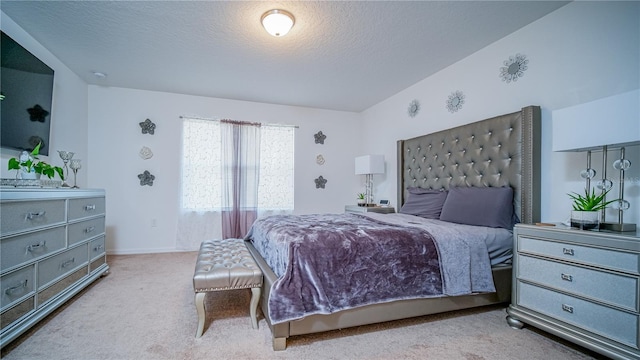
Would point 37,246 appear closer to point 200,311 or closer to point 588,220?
point 200,311

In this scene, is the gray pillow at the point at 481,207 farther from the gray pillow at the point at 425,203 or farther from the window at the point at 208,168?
the window at the point at 208,168

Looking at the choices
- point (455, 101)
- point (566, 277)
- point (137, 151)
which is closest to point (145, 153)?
point (137, 151)

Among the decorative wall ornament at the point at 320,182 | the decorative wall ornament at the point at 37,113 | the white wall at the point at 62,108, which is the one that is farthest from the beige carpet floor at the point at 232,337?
the decorative wall ornament at the point at 320,182

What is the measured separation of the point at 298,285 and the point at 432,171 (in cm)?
240

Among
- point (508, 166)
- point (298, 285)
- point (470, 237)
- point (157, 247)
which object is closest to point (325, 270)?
point (298, 285)

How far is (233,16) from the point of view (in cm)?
229

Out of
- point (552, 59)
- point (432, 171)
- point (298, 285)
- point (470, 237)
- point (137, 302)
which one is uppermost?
point (552, 59)

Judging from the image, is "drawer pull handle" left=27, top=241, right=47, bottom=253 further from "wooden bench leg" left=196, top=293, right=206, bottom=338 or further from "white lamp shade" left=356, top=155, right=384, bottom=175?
"white lamp shade" left=356, top=155, right=384, bottom=175

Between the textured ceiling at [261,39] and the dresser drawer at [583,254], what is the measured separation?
181 cm

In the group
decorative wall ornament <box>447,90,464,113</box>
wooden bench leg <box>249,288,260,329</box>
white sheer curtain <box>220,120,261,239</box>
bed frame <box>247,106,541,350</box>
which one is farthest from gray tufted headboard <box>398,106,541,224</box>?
white sheer curtain <box>220,120,261,239</box>

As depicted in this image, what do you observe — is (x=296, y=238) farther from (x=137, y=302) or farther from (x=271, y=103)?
(x=271, y=103)

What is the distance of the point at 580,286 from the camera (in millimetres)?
1651

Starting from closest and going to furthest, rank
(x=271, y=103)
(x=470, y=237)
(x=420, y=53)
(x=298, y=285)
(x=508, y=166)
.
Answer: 1. (x=298, y=285)
2. (x=470, y=237)
3. (x=508, y=166)
4. (x=420, y=53)
5. (x=271, y=103)

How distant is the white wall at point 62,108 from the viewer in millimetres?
2406
